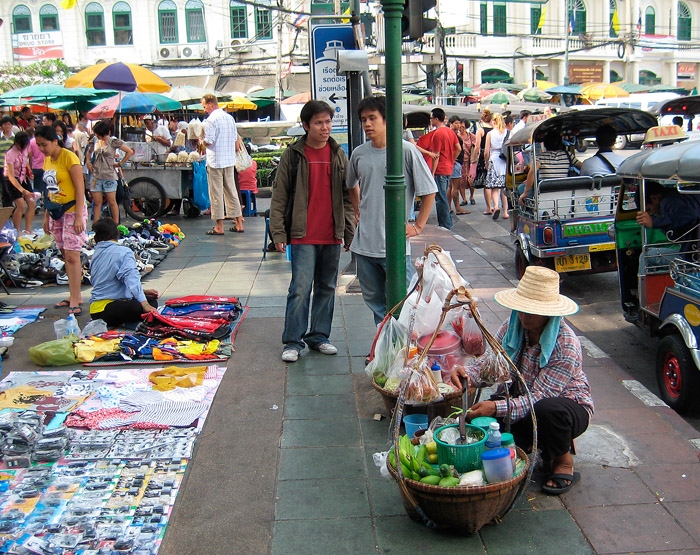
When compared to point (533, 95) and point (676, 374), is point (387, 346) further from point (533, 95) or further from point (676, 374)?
point (533, 95)

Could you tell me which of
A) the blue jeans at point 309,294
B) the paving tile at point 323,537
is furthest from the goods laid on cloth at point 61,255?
the paving tile at point 323,537

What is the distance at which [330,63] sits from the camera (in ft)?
25.8

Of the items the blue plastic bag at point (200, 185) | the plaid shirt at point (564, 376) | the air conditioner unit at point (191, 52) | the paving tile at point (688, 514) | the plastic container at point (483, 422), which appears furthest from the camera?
the air conditioner unit at point (191, 52)

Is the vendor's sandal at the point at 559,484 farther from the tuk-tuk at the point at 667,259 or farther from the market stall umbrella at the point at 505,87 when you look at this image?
the market stall umbrella at the point at 505,87

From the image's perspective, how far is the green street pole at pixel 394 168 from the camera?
14.4 ft

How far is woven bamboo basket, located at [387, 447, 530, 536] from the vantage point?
2.94 metres

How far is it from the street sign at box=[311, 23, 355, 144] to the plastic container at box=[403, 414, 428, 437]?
463 cm

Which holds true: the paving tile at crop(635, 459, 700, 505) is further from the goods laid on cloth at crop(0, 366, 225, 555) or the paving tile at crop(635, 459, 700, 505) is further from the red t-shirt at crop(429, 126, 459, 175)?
the red t-shirt at crop(429, 126, 459, 175)

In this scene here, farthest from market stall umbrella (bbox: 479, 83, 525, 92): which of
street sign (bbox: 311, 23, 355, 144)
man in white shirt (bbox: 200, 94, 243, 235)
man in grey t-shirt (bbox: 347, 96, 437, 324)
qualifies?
man in grey t-shirt (bbox: 347, 96, 437, 324)

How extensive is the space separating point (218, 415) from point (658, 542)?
263 cm

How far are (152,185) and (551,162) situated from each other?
7179 mm

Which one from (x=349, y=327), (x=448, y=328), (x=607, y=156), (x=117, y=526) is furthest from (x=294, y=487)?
(x=607, y=156)

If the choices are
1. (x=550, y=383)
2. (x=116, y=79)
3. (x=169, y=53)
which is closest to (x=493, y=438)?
(x=550, y=383)

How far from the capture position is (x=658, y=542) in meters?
3.08
